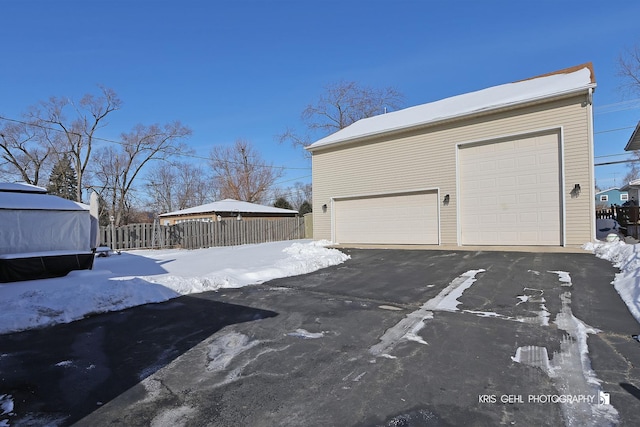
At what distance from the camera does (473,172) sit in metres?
12.5

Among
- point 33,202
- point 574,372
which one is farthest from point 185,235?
point 574,372

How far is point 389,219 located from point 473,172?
3.62 m

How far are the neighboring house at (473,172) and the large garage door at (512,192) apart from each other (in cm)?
3

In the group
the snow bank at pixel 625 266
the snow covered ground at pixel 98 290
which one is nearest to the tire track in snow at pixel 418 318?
the snow bank at pixel 625 266

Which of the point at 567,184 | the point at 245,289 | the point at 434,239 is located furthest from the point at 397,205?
the point at 245,289

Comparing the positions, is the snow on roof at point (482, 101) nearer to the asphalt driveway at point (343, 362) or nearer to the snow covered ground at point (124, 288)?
the snow covered ground at point (124, 288)

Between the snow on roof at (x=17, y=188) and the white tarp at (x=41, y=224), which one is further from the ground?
the snow on roof at (x=17, y=188)

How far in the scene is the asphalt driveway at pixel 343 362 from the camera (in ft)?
8.43

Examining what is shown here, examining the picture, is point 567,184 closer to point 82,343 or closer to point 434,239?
point 434,239

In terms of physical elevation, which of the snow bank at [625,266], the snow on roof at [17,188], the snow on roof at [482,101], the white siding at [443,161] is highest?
the snow on roof at [482,101]

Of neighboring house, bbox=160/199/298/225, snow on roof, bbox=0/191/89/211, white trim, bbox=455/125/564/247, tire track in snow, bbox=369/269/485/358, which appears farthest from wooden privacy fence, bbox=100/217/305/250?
tire track in snow, bbox=369/269/485/358

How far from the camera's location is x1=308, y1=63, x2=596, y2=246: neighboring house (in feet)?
35.2

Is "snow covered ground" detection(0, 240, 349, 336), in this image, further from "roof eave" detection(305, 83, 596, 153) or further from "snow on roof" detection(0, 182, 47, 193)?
"roof eave" detection(305, 83, 596, 153)

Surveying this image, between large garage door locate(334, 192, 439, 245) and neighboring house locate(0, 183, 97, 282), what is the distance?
9.68 meters
